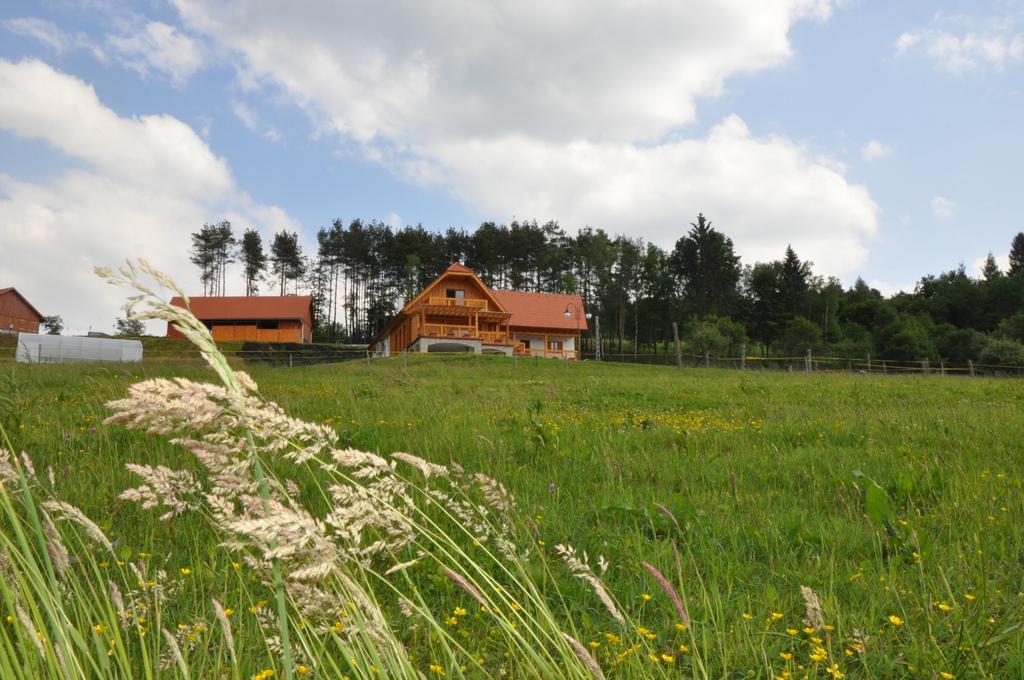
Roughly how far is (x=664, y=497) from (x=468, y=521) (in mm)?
3466

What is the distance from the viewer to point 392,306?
78500 millimetres

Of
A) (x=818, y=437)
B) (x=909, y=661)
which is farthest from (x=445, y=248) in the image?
(x=909, y=661)

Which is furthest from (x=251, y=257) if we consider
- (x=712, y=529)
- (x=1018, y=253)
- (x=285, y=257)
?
(x=1018, y=253)

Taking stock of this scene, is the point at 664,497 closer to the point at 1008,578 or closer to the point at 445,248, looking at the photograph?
the point at 1008,578

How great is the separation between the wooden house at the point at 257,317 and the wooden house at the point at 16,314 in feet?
50.1

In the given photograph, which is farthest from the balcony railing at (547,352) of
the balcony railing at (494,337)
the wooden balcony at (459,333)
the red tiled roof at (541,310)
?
the red tiled roof at (541,310)

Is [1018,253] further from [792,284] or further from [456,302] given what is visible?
[456,302]

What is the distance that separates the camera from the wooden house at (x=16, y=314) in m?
57.8

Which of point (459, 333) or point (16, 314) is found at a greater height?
point (16, 314)

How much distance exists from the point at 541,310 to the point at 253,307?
27.7 m

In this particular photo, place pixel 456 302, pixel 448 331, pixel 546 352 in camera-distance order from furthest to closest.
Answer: pixel 546 352 < pixel 456 302 < pixel 448 331

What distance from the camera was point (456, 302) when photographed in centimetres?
4966

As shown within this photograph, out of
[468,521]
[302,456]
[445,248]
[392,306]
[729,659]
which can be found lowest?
[729,659]

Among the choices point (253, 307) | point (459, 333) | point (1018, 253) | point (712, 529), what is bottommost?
point (712, 529)
